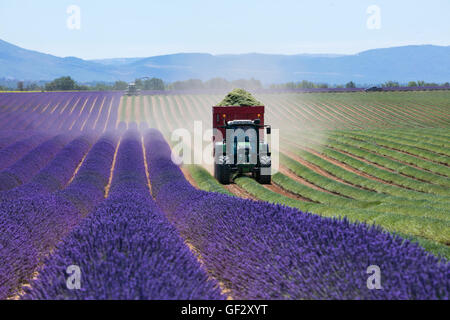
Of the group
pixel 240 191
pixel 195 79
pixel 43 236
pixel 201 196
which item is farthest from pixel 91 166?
pixel 195 79

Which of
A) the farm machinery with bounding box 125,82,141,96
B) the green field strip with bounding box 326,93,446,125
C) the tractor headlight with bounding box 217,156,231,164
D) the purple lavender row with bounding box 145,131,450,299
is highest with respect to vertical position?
the farm machinery with bounding box 125,82,141,96

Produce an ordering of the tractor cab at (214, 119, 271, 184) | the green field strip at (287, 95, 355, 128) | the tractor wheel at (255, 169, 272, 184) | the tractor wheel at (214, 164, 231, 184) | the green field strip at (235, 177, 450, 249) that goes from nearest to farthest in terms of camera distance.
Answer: the green field strip at (235, 177, 450, 249), the tractor cab at (214, 119, 271, 184), the tractor wheel at (214, 164, 231, 184), the tractor wheel at (255, 169, 272, 184), the green field strip at (287, 95, 355, 128)

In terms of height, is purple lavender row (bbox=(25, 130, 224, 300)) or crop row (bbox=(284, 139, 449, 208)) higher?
purple lavender row (bbox=(25, 130, 224, 300))

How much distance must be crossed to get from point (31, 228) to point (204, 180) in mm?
10685

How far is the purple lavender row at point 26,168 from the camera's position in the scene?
1614 centimetres

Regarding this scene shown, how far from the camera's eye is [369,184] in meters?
18.5

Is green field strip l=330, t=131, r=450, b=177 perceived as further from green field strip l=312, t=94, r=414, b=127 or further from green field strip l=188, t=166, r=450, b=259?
green field strip l=312, t=94, r=414, b=127

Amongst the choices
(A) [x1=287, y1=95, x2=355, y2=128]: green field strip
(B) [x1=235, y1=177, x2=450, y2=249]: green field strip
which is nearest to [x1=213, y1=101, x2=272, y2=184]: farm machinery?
(B) [x1=235, y1=177, x2=450, y2=249]: green field strip

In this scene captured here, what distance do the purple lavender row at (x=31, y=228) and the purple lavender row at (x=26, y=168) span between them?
4721mm

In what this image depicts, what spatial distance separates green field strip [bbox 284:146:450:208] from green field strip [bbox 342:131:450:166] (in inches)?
186

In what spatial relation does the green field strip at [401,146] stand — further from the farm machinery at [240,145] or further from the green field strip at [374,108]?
the green field strip at [374,108]

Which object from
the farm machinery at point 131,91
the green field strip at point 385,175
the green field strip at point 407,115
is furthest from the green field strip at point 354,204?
the farm machinery at point 131,91

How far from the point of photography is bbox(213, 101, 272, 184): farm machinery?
1725 cm
